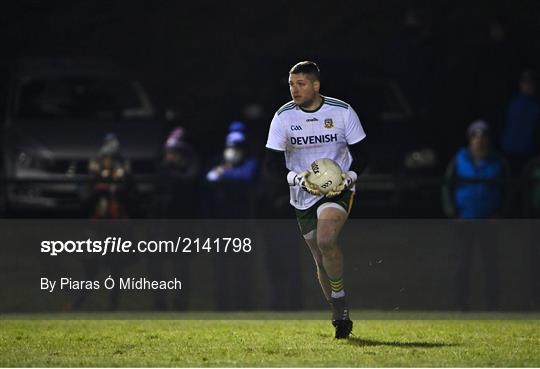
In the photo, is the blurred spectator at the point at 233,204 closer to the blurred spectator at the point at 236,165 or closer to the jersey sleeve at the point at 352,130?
the blurred spectator at the point at 236,165

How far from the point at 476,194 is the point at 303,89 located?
Result: 3799 mm

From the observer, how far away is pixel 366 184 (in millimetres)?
17703

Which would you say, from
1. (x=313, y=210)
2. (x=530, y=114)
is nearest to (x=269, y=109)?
→ (x=530, y=114)

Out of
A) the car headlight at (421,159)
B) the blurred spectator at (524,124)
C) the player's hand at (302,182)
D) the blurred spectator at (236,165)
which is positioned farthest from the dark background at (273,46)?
the player's hand at (302,182)

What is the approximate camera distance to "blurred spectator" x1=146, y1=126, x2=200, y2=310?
50.4 ft

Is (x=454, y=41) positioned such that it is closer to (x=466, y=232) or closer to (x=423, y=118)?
(x=423, y=118)

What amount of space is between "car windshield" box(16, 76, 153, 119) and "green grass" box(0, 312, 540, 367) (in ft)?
17.1

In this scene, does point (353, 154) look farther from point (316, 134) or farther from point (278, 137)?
point (278, 137)

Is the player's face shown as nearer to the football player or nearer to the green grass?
the football player

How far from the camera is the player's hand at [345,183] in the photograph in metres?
12.5

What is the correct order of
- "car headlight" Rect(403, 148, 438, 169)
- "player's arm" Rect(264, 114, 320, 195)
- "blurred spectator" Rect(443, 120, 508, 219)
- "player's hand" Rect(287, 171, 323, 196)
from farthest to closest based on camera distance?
"car headlight" Rect(403, 148, 438, 169), "blurred spectator" Rect(443, 120, 508, 219), "player's arm" Rect(264, 114, 320, 195), "player's hand" Rect(287, 171, 323, 196)

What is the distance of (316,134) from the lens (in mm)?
12680

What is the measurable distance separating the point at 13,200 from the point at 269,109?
3815 mm

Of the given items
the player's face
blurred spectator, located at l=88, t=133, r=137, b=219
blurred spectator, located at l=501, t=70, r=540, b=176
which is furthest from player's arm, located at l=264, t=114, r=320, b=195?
blurred spectator, located at l=501, t=70, r=540, b=176
